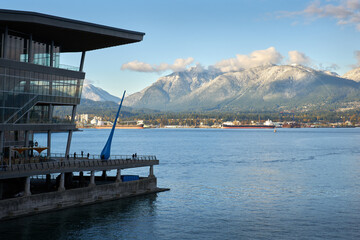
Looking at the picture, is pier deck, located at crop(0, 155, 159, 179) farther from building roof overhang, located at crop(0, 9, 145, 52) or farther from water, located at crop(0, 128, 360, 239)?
building roof overhang, located at crop(0, 9, 145, 52)

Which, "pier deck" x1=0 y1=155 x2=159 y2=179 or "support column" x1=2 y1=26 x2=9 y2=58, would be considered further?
"support column" x1=2 y1=26 x2=9 y2=58

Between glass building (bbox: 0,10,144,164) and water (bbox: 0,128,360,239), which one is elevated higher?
glass building (bbox: 0,10,144,164)

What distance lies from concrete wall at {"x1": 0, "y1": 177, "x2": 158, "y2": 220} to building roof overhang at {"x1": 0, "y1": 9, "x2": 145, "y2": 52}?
76.8 feet

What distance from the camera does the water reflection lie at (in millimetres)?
54375

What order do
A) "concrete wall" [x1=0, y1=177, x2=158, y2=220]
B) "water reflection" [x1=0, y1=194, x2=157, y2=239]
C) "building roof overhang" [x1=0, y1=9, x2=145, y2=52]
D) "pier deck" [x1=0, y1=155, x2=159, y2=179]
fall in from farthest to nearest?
"building roof overhang" [x1=0, y1=9, x2=145, y2=52], "pier deck" [x1=0, y1=155, x2=159, y2=179], "concrete wall" [x1=0, y1=177, x2=158, y2=220], "water reflection" [x1=0, y1=194, x2=157, y2=239]

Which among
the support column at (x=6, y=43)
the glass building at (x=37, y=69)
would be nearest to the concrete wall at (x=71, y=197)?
the glass building at (x=37, y=69)

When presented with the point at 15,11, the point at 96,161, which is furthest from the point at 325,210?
the point at 15,11

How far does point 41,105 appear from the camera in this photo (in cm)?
7631

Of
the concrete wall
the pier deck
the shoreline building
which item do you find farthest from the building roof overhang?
the concrete wall

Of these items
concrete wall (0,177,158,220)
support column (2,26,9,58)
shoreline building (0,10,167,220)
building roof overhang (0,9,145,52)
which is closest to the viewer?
concrete wall (0,177,158,220)

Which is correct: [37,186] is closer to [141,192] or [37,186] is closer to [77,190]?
[77,190]

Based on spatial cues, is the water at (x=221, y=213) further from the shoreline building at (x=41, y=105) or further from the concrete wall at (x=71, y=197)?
the shoreline building at (x=41, y=105)

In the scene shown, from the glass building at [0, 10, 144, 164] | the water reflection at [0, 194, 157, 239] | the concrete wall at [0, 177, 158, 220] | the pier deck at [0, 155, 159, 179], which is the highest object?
the glass building at [0, 10, 144, 164]

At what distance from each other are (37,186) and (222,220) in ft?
93.2
